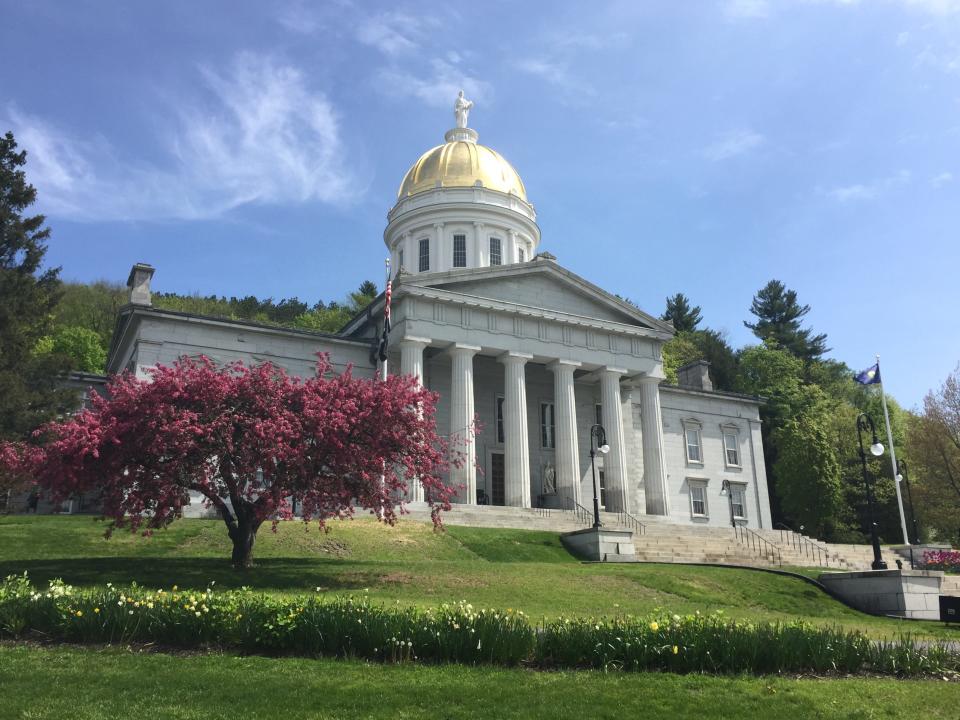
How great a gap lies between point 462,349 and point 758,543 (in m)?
17.4

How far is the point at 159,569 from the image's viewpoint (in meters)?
21.1

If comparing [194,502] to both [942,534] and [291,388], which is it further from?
[942,534]

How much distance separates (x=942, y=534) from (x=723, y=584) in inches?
1469

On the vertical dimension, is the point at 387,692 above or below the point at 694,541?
below

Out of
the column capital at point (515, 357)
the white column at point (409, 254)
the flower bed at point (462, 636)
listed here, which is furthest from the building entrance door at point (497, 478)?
the flower bed at point (462, 636)

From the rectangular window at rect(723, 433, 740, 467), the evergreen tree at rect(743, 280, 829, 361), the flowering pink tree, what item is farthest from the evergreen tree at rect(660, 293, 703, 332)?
the flowering pink tree

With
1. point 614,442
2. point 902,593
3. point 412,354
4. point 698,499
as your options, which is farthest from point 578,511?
point 902,593

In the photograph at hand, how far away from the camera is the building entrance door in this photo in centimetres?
4641

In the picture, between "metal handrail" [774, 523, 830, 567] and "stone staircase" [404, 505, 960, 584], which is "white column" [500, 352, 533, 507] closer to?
"stone staircase" [404, 505, 960, 584]

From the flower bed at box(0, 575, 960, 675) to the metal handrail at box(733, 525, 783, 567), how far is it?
2499 cm

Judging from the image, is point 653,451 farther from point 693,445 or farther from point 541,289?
point 541,289

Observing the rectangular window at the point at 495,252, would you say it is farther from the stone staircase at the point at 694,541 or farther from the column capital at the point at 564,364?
the stone staircase at the point at 694,541

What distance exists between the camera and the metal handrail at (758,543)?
1464 inches

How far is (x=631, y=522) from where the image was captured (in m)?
41.6
